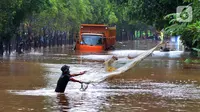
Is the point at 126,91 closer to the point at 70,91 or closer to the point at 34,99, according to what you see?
the point at 70,91

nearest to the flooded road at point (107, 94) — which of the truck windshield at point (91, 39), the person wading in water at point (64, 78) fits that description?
the person wading in water at point (64, 78)

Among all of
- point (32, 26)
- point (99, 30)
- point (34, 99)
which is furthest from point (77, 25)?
point (34, 99)

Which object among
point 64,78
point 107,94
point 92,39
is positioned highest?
point 92,39

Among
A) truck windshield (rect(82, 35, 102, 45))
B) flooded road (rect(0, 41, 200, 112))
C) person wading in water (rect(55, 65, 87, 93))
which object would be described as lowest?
flooded road (rect(0, 41, 200, 112))

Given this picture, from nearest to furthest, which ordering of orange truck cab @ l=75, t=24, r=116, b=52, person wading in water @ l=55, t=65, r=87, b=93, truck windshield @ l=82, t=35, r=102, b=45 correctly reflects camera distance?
person wading in water @ l=55, t=65, r=87, b=93, orange truck cab @ l=75, t=24, r=116, b=52, truck windshield @ l=82, t=35, r=102, b=45

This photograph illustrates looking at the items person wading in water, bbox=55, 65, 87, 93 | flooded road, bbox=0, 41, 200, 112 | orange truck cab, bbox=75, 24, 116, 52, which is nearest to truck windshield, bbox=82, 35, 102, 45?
orange truck cab, bbox=75, 24, 116, 52

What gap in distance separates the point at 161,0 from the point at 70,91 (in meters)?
17.6

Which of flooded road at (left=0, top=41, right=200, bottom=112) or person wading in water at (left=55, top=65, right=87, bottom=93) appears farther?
person wading in water at (left=55, top=65, right=87, bottom=93)

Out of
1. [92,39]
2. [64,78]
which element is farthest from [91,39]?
[64,78]

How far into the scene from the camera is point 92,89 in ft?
49.4

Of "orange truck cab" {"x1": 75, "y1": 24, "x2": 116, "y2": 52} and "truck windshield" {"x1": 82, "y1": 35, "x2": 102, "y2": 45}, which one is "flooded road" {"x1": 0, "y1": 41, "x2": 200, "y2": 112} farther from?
"truck windshield" {"x1": 82, "y1": 35, "x2": 102, "y2": 45}

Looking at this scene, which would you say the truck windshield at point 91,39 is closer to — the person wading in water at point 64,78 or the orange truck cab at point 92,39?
the orange truck cab at point 92,39

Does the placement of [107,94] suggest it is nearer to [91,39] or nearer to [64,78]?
[64,78]

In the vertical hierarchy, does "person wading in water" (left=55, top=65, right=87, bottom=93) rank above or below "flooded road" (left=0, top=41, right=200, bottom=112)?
above
